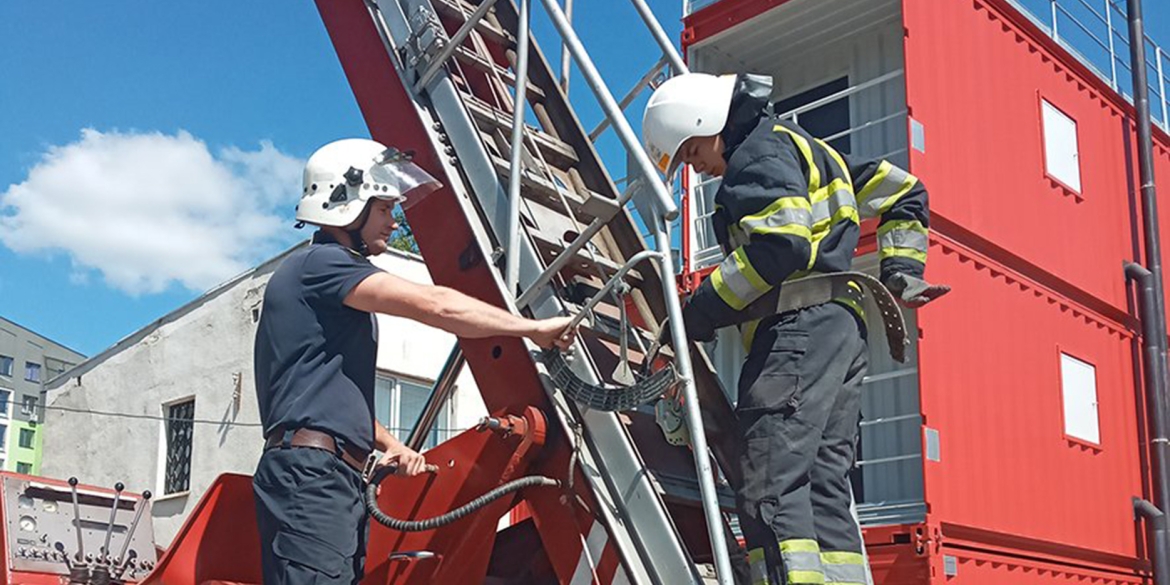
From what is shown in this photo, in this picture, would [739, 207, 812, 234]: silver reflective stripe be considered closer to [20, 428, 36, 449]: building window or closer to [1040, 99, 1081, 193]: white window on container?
[1040, 99, 1081, 193]: white window on container

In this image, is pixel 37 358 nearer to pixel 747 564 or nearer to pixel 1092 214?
pixel 1092 214

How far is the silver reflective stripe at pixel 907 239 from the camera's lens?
15.3ft

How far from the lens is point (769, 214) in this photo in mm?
3943

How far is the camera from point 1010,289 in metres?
12.0

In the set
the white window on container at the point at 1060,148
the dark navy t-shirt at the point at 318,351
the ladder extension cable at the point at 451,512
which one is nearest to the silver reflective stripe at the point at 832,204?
the ladder extension cable at the point at 451,512

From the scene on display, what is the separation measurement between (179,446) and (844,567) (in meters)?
16.4

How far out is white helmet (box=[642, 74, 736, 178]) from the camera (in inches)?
169

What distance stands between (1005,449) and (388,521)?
8568 millimetres

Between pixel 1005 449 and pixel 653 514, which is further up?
pixel 1005 449

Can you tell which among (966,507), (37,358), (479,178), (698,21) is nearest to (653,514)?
(479,178)

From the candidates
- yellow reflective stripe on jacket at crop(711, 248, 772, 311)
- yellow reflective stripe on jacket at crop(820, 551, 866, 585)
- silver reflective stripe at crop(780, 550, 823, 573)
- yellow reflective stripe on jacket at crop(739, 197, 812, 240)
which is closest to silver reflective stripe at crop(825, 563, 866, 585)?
yellow reflective stripe on jacket at crop(820, 551, 866, 585)

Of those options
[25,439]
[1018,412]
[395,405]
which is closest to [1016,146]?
[1018,412]

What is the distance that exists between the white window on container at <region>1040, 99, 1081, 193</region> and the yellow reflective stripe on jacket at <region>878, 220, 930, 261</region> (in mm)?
9263

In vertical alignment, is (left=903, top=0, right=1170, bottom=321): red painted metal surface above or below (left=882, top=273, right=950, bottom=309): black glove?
above
